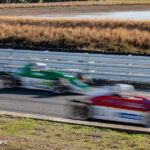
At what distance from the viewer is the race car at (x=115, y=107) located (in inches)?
366

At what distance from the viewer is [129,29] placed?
89.5 ft

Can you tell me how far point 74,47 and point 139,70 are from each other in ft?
32.0

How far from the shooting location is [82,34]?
2628cm

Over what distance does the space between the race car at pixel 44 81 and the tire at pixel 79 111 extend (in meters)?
3.13

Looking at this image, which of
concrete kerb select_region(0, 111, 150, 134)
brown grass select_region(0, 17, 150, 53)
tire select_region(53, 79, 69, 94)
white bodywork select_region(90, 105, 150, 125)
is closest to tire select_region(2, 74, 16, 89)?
tire select_region(53, 79, 69, 94)

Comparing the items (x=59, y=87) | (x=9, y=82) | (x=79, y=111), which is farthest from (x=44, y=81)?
(x=79, y=111)

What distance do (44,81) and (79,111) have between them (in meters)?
3.99

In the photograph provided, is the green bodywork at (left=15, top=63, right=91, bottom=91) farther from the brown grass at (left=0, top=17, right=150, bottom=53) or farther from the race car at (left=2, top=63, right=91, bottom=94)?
the brown grass at (left=0, top=17, right=150, bottom=53)

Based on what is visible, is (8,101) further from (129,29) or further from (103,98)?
(129,29)

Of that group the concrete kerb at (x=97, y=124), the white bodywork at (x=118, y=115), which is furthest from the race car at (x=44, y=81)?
the white bodywork at (x=118, y=115)

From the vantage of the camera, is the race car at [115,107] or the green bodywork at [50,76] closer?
the race car at [115,107]

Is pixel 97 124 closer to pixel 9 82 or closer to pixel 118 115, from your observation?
pixel 118 115

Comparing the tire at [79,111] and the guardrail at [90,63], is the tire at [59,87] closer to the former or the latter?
the guardrail at [90,63]

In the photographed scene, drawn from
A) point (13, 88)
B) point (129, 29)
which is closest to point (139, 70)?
point (13, 88)
